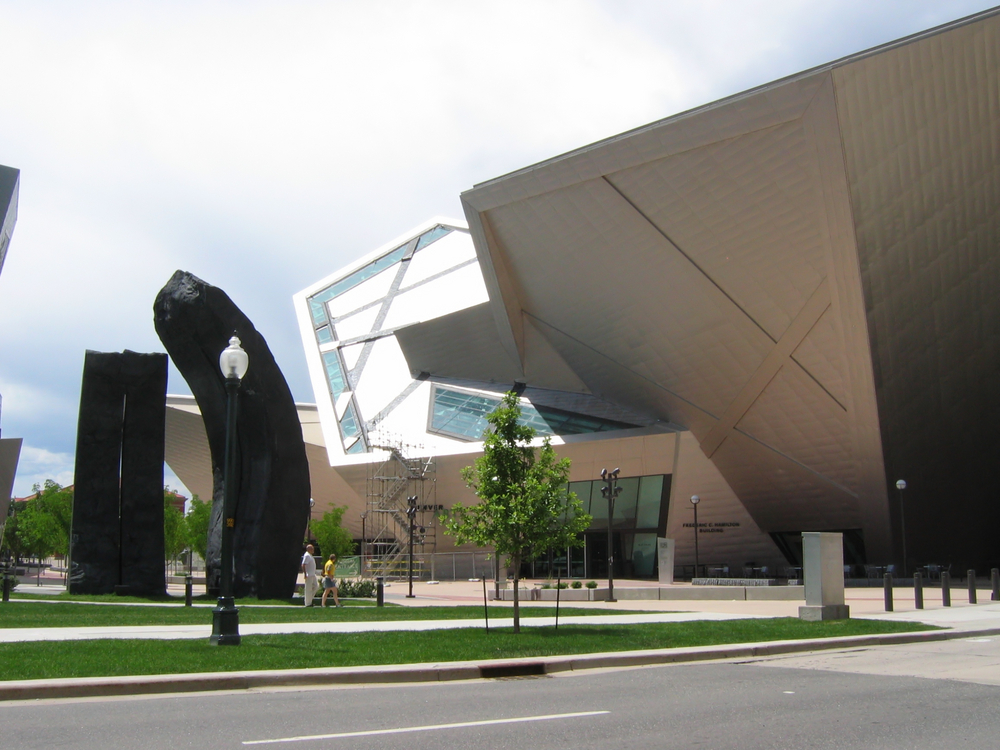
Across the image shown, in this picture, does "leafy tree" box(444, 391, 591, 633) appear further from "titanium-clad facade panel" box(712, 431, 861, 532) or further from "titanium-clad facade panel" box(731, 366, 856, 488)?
"titanium-clad facade panel" box(712, 431, 861, 532)

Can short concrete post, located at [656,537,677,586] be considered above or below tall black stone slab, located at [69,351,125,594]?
below

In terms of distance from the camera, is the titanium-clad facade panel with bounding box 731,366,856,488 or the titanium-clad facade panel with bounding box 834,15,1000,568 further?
the titanium-clad facade panel with bounding box 731,366,856,488

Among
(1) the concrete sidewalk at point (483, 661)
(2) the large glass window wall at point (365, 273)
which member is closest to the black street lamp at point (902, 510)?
(1) the concrete sidewalk at point (483, 661)

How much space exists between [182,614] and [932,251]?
2230 centimetres

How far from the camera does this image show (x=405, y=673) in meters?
10.0

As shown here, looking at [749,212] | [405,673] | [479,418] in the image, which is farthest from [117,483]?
[479,418]

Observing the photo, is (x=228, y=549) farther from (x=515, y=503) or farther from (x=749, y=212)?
(x=749, y=212)

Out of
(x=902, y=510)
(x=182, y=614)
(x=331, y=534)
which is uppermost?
(x=902, y=510)

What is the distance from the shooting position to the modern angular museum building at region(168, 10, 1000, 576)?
79.6ft

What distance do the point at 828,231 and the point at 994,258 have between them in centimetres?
562

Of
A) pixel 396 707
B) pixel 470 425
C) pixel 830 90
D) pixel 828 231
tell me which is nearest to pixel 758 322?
pixel 828 231

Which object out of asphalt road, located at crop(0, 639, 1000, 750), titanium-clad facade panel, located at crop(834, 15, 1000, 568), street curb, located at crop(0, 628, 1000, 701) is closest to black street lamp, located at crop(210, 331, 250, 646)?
street curb, located at crop(0, 628, 1000, 701)

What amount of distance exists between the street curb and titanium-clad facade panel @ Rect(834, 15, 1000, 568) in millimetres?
14570

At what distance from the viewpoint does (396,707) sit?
7996mm
